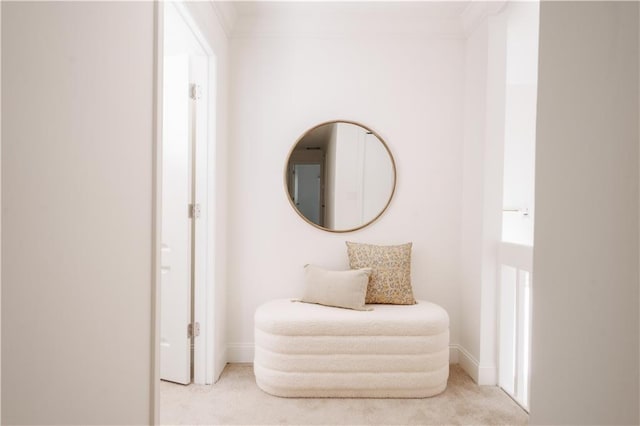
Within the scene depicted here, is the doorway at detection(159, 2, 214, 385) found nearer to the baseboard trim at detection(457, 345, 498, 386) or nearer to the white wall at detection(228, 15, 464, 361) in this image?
the white wall at detection(228, 15, 464, 361)

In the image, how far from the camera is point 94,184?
1056 mm

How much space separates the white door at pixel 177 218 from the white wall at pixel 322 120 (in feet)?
1.52

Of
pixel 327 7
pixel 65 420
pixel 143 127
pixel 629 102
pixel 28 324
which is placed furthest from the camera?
pixel 327 7

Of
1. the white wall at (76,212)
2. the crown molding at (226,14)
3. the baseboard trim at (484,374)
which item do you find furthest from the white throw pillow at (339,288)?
the crown molding at (226,14)

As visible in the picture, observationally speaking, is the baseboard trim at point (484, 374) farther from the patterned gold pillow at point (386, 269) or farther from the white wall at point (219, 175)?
the white wall at point (219, 175)

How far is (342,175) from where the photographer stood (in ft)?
9.51

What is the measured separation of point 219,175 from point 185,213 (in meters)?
0.35

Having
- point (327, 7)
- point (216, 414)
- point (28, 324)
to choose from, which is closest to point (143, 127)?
point (28, 324)

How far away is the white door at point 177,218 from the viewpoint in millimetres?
2465

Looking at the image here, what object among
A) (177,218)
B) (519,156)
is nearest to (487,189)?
(519,156)

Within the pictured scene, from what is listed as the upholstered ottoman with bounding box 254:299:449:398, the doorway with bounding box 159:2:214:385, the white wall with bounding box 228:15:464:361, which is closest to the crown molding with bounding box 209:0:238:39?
the white wall with bounding box 228:15:464:361

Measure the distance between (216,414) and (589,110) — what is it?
7.49 feet

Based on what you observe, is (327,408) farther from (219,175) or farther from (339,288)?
(219,175)

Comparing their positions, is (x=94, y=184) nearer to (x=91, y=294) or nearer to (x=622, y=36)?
(x=91, y=294)
